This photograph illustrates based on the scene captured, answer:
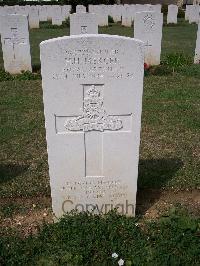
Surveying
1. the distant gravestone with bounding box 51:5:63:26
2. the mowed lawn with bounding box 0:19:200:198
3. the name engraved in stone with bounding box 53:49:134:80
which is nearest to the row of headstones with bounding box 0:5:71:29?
the distant gravestone with bounding box 51:5:63:26

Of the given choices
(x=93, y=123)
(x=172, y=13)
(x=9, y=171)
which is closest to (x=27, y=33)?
(x=9, y=171)

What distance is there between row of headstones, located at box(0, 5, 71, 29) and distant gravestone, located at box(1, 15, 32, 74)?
11.3 metres

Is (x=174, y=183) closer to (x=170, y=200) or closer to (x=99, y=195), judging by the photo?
(x=170, y=200)

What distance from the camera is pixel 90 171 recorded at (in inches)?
159

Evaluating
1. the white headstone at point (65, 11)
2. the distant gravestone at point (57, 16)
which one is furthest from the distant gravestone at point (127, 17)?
the distant gravestone at point (57, 16)

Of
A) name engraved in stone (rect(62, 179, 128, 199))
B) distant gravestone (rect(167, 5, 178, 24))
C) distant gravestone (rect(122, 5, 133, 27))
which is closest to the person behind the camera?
name engraved in stone (rect(62, 179, 128, 199))

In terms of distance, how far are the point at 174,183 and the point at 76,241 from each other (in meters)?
1.84

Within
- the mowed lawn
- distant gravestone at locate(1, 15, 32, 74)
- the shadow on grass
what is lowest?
the shadow on grass

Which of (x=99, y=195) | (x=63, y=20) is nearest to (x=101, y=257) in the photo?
(x=99, y=195)

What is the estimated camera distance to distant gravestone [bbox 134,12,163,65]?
38.6ft

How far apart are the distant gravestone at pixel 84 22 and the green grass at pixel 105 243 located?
9.03 metres

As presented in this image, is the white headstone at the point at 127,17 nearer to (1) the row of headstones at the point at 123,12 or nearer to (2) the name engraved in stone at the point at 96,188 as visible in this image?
(1) the row of headstones at the point at 123,12

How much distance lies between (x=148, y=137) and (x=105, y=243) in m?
3.08

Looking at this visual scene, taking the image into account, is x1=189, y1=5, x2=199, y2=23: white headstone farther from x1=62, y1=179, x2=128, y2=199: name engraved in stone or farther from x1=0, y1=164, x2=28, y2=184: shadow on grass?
x1=62, y1=179, x2=128, y2=199: name engraved in stone
